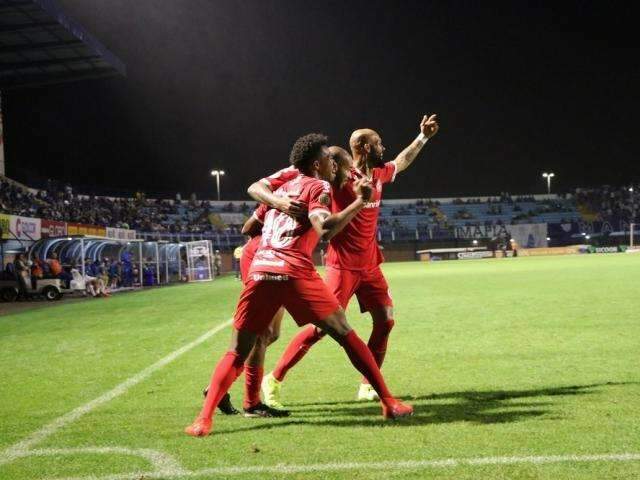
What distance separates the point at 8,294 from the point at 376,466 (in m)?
21.1

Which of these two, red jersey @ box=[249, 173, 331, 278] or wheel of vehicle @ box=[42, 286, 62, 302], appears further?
wheel of vehicle @ box=[42, 286, 62, 302]

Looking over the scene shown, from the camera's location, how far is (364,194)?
3982 millimetres

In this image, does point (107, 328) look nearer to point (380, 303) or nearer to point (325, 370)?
point (325, 370)

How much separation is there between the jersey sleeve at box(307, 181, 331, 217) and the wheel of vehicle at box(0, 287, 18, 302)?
795 inches

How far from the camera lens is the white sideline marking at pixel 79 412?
3.95 metres

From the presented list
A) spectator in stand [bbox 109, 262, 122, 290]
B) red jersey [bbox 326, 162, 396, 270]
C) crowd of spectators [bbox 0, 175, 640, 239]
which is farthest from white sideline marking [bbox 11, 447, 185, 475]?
crowd of spectators [bbox 0, 175, 640, 239]

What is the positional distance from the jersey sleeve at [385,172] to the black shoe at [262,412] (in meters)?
2.13

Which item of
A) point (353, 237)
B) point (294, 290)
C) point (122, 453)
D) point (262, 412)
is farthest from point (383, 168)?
point (122, 453)

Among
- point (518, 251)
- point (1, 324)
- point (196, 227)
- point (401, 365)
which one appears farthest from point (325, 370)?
point (518, 251)

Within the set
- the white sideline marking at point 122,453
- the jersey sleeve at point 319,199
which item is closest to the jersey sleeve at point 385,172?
the jersey sleeve at point 319,199

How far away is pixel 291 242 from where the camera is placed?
169 inches

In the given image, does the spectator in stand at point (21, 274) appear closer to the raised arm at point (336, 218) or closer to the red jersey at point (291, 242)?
the red jersey at point (291, 242)

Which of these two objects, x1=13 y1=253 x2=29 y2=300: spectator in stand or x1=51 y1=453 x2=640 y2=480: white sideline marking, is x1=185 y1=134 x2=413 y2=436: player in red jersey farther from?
x1=13 y1=253 x2=29 y2=300: spectator in stand

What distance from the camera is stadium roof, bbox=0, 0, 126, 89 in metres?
25.9
